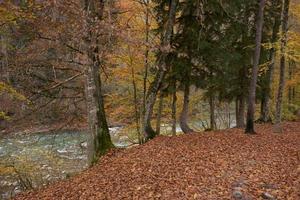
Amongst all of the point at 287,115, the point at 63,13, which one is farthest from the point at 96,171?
the point at 287,115

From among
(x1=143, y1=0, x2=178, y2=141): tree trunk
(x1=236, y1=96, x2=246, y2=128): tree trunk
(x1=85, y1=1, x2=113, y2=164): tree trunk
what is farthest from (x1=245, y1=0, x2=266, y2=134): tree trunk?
(x1=85, y1=1, x2=113, y2=164): tree trunk

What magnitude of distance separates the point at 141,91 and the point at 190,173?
12.2m

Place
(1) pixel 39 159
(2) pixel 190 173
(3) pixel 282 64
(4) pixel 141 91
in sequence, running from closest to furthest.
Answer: (2) pixel 190 173
(3) pixel 282 64
(4) pixel 141 91
(1) pixel 39 159

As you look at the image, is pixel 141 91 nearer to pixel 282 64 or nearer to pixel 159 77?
pixel 159 77

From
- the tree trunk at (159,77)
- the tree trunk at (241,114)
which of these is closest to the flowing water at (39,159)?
the tree trunk at (159,77)

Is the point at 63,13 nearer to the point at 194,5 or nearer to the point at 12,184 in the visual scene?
the point at 194,5

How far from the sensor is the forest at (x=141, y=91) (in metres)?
9.34

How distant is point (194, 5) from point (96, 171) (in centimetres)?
831

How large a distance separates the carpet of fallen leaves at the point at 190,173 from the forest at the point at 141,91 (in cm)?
3

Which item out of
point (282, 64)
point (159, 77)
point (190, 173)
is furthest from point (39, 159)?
point (190, 173)

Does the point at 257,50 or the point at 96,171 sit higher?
the point at 257,50

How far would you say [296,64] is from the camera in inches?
1155

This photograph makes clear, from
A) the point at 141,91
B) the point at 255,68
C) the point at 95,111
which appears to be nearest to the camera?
the point at 95,111

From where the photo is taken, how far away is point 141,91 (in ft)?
70.2
